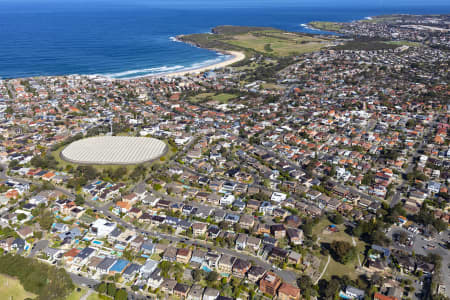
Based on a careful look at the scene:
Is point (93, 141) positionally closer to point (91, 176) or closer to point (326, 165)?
point (91, 176)

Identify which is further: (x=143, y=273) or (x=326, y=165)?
(x=326, y=165)

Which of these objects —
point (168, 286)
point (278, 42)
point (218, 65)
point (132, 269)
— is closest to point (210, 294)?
point (168, 286)

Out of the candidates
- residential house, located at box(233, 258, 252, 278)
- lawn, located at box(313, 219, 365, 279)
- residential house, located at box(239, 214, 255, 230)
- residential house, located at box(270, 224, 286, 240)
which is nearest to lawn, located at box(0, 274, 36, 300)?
residential house, located at box(233, 258, 252, 278)

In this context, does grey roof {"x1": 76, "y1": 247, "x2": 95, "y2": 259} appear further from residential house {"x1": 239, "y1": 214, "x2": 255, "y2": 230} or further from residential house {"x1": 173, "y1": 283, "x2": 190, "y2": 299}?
residential house {"x1": 239, "y1": 214, "x2": 255, "y2": 230}

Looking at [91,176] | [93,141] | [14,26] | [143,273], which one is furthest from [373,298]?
[14,26]

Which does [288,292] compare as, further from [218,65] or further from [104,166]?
[218,65]

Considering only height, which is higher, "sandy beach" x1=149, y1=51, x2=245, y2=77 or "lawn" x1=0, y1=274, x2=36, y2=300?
"sandy beach" x1=149, y1=51, x2=245, y2=77

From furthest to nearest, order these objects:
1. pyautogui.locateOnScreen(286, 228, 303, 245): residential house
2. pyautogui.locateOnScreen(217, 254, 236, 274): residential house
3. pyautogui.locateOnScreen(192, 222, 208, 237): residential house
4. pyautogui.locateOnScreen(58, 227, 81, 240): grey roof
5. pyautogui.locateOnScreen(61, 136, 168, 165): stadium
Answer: pyautogui.locateOnScreen(61, 136, 168, 165): stadium → pyautogui.locateOnScreen(192, 222, 208, 237): residential house → pyautogui.locateOnScreen(286, 228, 303, 245): residential house → pyautogui.locateOnScreen(58, 227, 81, 240): grey roof → pyautogui.locateOnScreen(217, 254, 236, 274): residential house
